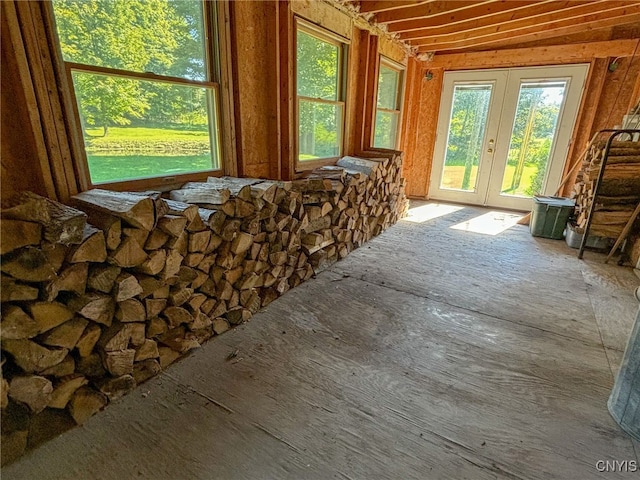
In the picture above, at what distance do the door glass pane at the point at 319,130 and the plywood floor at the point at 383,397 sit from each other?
5.17 ft

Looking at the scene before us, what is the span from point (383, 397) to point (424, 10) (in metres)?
3.83

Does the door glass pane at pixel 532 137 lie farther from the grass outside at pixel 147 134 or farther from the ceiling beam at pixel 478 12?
the grass outside at pixel 147 134

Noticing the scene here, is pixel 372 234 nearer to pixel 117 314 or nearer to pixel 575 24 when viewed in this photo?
pixel 117 314

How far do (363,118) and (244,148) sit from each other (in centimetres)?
197

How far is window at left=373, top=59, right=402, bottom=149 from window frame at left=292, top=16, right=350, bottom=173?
3.20 ft

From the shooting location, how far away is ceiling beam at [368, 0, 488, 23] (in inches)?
132

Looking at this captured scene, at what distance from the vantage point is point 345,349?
6.30ft

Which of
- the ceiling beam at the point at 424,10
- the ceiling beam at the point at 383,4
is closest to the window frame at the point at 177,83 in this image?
the ceiling beam at the point at 383,4

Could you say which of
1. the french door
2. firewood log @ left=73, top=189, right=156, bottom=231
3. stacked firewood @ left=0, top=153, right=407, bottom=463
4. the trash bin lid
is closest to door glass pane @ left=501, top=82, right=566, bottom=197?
the french door

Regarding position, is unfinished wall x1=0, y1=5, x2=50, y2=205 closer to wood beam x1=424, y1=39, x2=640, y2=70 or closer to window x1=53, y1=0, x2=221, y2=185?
window x1=53, y1=0, x2=221, y2=185

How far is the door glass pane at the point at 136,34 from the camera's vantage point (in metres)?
1.59

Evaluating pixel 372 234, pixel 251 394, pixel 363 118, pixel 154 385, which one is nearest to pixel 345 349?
pixel 251 394

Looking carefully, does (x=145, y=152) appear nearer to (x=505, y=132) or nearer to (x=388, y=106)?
(x=388, y=106)

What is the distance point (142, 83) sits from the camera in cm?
193
